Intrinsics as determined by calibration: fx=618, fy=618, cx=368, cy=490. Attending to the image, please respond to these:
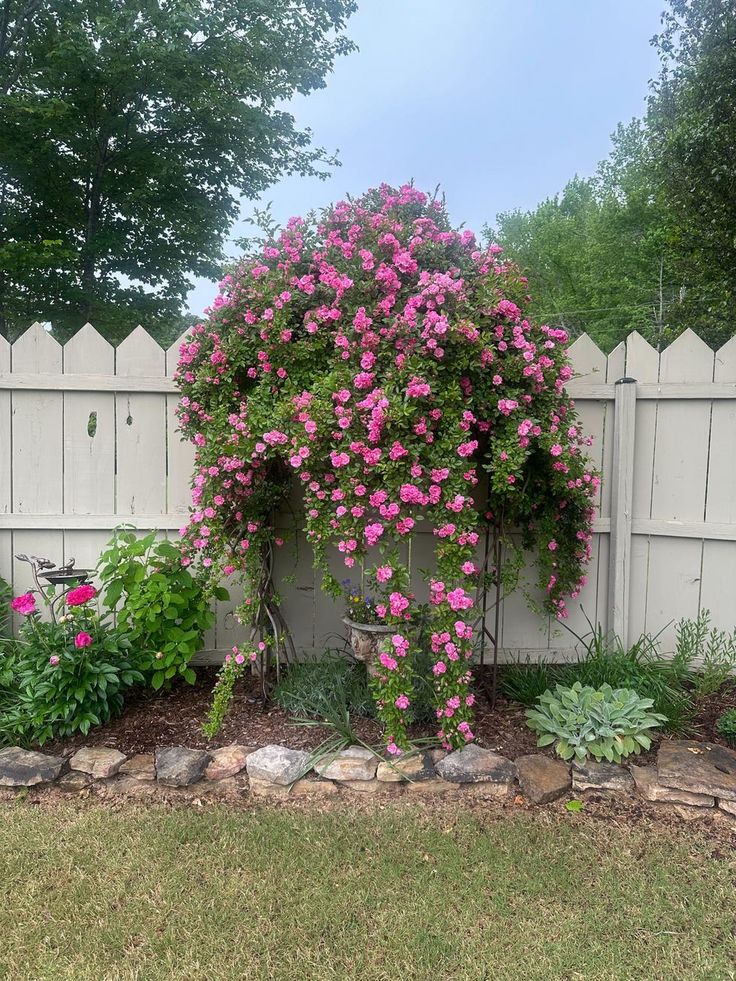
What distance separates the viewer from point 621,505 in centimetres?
314

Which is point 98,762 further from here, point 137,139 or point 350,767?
point 137,139

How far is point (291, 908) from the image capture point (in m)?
1.68

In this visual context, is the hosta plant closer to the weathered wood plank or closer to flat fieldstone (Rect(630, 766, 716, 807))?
flat fieldstone (Rect(630, 766, 716, 807))

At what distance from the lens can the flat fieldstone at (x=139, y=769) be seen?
2.30 metres

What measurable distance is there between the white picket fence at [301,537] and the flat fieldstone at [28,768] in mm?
923

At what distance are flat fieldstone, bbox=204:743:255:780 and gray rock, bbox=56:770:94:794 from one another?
0.44 metres

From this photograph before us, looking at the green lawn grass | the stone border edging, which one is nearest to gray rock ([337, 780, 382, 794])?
the stone border edging

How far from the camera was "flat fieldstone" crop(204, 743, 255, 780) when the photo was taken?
2.31 m

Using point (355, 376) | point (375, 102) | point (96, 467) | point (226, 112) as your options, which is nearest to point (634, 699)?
point (355, 376)

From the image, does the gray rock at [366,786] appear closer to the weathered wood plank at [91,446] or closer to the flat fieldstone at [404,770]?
the flat fieldstone at [404,770]

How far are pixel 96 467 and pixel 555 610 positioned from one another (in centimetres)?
237

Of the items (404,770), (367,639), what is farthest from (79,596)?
(404,770)

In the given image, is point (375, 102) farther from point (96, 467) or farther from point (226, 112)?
point (96, 467)

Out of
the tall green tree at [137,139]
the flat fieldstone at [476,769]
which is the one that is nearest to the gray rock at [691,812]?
the flat fieldstone at [476,769]
